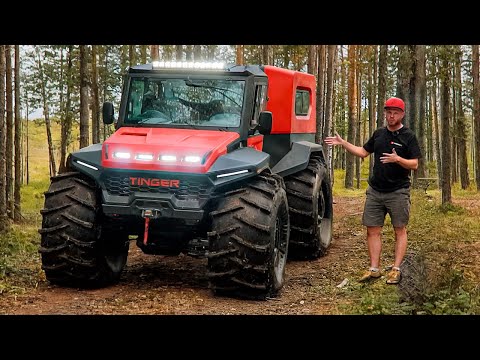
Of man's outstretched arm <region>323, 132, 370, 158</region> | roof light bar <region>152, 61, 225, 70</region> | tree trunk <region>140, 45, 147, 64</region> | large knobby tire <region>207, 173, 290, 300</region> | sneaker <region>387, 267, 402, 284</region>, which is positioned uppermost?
tree trunk <region>140, 45, 147, 64</region>

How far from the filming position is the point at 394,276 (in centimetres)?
763

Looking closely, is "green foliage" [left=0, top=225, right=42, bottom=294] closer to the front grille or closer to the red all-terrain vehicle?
the red all-terrain vehicle

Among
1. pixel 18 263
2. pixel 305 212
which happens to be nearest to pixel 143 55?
pixel 305 212

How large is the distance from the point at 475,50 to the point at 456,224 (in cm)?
1540

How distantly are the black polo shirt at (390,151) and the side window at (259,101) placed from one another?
5.45ft

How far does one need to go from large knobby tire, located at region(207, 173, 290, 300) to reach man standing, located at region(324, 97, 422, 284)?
1.44 meters

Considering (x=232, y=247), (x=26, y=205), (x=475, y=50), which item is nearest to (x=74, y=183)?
(x=232, y=247)

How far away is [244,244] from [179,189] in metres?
0.97

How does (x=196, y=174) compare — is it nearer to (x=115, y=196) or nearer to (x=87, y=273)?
(x=115, y=196)

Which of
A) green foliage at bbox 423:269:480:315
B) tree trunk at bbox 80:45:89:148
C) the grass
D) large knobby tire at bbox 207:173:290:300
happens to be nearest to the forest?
tree trunk at bbox 80:45:89:148

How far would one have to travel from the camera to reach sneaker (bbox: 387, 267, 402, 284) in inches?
299

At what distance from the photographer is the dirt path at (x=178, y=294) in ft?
22.0

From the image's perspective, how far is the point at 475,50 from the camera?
2603 cm
